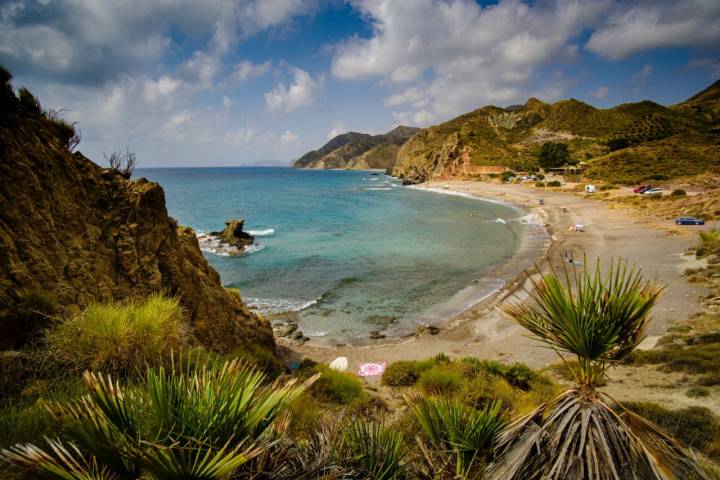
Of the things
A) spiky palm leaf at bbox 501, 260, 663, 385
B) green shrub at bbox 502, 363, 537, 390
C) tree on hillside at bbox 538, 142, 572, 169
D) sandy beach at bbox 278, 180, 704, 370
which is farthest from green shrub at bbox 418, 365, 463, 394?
tree on hillside at bbox 538, 142, 572, 169

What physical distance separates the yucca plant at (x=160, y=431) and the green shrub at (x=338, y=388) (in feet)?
20.5

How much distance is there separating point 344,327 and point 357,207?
52.2 metres

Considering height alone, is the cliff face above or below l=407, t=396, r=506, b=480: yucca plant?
above

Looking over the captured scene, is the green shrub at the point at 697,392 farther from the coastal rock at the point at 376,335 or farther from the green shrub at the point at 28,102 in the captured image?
the green shrub at the point at 28,102

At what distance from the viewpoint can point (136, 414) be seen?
2285 millimetres

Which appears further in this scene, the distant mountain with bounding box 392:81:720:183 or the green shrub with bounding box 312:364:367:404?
the distant mountain with bounding box 392:81:720:183

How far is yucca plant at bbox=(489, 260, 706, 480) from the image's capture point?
282 cm

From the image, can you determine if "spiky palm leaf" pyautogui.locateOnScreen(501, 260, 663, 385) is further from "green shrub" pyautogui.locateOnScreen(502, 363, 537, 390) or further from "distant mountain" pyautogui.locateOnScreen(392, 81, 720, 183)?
"distant mountain" pyautogui.locateOnScreen(392, 81, 720, 183)

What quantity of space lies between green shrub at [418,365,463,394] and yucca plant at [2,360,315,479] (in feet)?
22.9

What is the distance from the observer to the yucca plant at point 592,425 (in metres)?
2.82

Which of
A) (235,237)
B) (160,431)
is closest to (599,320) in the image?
(160,431)

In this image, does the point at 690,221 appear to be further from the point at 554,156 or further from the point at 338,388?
the point at 554,156

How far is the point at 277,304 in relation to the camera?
20.9 metres

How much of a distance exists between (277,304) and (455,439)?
1829 centimetres
